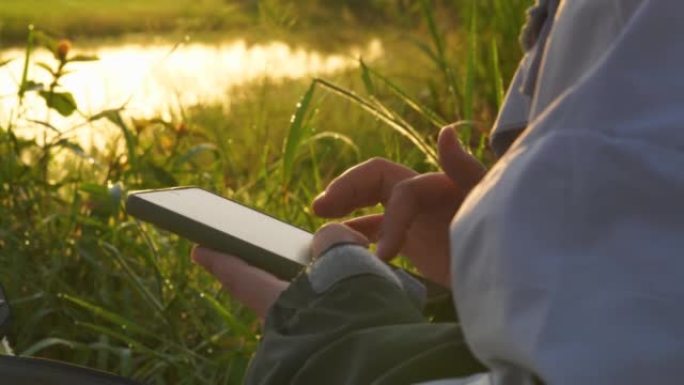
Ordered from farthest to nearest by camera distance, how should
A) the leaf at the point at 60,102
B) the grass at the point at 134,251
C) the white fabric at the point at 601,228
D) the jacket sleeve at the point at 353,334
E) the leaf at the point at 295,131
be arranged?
1. the leaf at the point at 60,102
2. the leaf at the point at 295,131
3. the grass at the point at 134,251
4. the jacket sleeve at the point at 353,334
5. the white fabric at the point at 601,228

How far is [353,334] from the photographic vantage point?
4.52 feet

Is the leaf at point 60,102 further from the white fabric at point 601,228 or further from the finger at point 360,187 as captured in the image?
the white fabric at point 601,228

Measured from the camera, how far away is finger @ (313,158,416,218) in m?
1.65

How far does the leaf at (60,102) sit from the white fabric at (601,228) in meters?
2.13

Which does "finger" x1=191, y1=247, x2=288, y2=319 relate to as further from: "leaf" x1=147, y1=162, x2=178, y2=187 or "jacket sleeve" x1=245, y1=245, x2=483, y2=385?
"leaf" x1=147, y1=162, x2=178, y2=187

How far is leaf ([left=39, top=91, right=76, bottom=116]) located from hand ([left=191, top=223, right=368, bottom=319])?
65.1 inches

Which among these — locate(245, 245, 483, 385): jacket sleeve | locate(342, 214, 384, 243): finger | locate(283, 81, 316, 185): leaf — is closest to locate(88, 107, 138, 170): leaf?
locate(283, 81, 316, 185): leaf

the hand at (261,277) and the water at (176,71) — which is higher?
the hand at (261,277)

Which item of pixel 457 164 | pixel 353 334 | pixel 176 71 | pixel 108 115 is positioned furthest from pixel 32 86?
pixel 176 71

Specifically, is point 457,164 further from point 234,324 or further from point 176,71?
point 176,71

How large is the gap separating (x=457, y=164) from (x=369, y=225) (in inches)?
5.0

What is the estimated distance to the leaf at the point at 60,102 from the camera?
314 cm

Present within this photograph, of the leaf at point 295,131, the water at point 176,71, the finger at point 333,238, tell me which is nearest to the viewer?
the finger at point 333,238

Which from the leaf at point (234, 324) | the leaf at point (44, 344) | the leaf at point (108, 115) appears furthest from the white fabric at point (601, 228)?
the leaf at point (108, 115)
